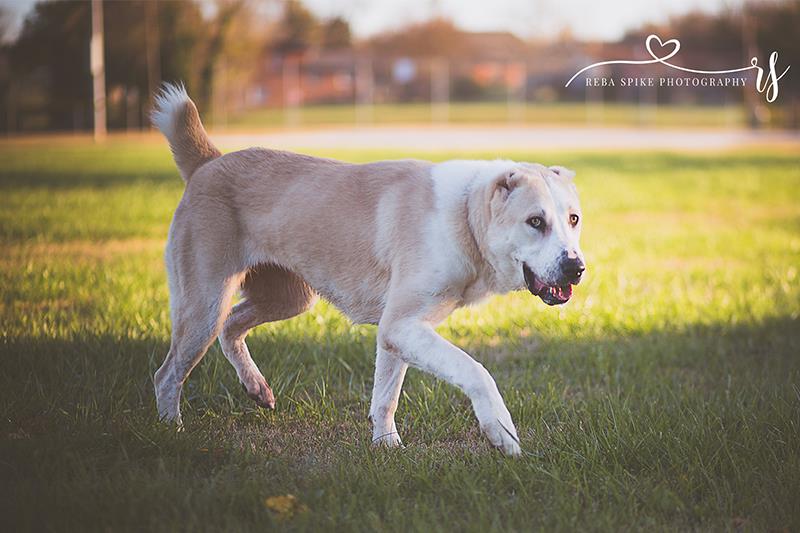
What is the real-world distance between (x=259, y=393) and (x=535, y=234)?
1.82 m

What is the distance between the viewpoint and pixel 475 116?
4353cm

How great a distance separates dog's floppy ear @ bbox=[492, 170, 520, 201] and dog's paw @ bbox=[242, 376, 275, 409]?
1.71 metres

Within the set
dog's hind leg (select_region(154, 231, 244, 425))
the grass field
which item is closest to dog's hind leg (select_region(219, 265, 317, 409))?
the grass field

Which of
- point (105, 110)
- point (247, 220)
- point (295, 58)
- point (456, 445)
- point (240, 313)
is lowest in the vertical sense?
point (456, 445)

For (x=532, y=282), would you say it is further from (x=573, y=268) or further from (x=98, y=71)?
(x=98, y=71)

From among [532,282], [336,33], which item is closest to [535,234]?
[532,282]

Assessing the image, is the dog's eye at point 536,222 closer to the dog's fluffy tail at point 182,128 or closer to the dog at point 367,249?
the dog at point 367,249

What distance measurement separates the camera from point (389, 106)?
44562mm

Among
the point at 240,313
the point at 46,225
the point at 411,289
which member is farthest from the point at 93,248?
the point at 411,289

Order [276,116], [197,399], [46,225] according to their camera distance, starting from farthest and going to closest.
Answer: [276,116]
[46,225]
[197,399]

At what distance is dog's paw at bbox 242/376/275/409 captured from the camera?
500 cm

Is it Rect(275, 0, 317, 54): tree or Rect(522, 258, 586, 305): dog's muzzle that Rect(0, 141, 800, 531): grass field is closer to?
Rect(522, 258, 586, 305): dog's muzzle

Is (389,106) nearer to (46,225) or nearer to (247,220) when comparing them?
(46,225)

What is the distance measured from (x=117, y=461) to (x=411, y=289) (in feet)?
4.86
